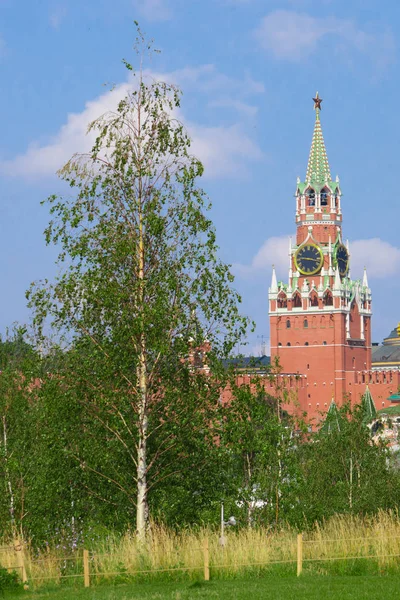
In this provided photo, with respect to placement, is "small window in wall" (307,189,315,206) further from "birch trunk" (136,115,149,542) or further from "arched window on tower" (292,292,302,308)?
"birch trunk" (136,115,149,542)

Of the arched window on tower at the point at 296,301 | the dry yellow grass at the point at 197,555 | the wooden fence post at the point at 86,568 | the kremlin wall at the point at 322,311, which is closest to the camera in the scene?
the wooden fence post at the point at 86,568

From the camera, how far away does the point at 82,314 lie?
29.4 m

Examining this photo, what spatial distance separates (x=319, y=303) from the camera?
17025 cm

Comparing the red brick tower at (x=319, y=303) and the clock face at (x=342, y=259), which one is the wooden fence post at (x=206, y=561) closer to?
the red brick tower at (x=319, y=303)

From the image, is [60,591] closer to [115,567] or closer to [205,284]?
[115,567]

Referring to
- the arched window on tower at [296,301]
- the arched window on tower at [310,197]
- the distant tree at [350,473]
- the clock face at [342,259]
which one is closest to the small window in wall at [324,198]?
the arched window on tower at [310,197]

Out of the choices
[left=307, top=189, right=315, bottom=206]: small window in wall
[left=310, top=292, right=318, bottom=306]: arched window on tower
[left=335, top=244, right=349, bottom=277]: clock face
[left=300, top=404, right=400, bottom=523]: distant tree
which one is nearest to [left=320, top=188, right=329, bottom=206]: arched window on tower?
[left=307, top=189, right=315, bottom=206]: small window in wall

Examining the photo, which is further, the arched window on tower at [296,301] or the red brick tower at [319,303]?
the arched window on tower at [296,301]

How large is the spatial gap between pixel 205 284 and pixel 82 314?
10.9ft

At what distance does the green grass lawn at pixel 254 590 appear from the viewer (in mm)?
21969

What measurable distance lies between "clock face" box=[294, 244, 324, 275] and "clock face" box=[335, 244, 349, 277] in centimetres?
347

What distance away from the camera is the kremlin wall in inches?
6550

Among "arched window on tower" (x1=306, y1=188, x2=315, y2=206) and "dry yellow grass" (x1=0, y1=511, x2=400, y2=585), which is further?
"arched window on tower" (x1=306, y1=188, x2=315, y2=206)

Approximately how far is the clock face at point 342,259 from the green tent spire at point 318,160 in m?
11.0
